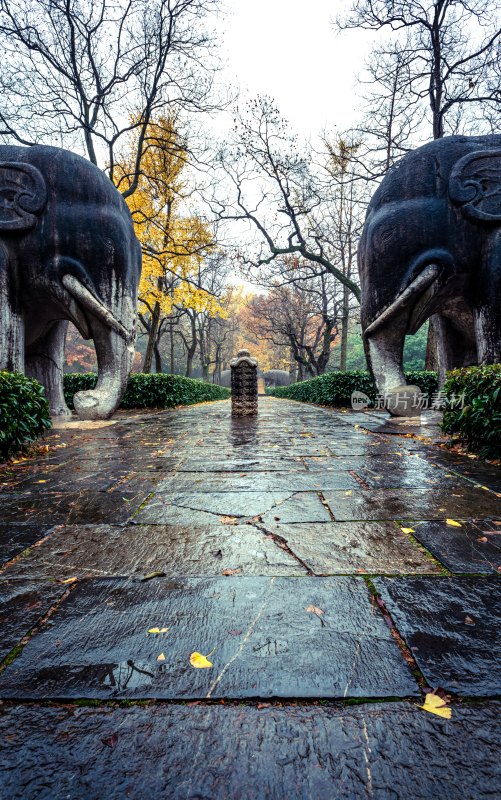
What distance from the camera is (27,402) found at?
408cm

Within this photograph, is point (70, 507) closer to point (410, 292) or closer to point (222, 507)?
point (222, 507)

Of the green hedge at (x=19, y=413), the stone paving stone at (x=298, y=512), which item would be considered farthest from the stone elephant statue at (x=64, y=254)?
the stone paving stone at (x=298, y=512)

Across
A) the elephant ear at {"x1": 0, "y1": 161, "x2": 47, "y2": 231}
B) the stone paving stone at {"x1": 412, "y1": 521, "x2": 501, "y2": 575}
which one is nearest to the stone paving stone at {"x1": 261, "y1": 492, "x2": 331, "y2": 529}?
the stone paving stone at {"x1": 412, "y1": 521, "x2": 501, "y2": 575}

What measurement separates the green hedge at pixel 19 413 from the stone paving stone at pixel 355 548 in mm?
2903

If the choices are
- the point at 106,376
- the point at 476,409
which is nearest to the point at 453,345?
the point at 476,409

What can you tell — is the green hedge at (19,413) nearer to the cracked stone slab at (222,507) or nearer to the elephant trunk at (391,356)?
the cracked stone slab at (222,507)

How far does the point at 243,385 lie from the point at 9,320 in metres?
4.65

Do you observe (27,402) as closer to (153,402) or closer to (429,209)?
(429,209)

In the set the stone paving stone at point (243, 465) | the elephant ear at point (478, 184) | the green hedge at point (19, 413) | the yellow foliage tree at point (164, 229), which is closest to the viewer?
the stone paving stone at point (243, 465)

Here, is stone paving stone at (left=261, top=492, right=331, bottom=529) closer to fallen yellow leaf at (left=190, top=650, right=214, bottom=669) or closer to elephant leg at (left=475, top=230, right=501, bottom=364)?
fallen yellow leaf at (left=190, top=650, right=214, bottom=669)

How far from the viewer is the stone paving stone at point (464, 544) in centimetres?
154

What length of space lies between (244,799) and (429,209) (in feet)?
19.3

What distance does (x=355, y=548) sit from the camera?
5.60 ft

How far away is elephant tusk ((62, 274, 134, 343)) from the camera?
17.4 feet
